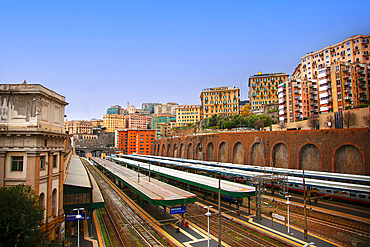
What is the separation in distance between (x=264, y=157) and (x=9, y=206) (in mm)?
43247

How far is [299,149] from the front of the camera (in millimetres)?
41219

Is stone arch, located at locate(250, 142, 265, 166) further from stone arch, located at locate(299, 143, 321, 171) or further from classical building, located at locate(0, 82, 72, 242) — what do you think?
classical building, located at locate(0, 82, 72, 242)

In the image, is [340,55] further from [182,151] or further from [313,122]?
[182,151]

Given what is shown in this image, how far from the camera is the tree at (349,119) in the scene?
143 feet

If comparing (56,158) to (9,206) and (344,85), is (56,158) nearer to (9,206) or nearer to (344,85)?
(9,206)

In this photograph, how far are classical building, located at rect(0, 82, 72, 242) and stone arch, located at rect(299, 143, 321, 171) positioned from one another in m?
37.8

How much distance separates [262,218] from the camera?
83.4ft

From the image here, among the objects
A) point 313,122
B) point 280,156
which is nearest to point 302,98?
point 313,122

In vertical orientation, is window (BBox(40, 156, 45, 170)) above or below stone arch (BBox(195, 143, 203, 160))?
above

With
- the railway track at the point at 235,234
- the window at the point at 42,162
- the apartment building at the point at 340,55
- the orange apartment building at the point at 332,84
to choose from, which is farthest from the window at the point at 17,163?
the apartment building at the point at 340,55

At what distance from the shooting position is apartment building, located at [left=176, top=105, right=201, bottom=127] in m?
137

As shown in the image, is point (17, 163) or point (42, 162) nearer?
point (17, 163)

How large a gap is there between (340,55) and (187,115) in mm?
82684

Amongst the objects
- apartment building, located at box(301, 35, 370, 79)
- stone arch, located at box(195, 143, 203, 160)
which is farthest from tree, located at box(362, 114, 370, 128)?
stone arch, located at box(195, 143, 203, 160)
